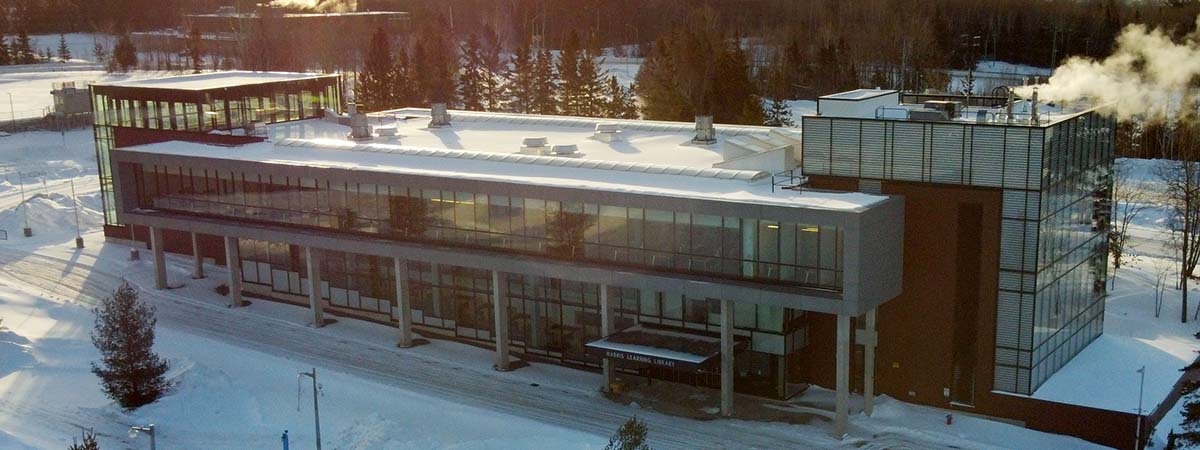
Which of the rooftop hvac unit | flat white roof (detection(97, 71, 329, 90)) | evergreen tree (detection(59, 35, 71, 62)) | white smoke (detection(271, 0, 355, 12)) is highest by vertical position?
white smoke (detection(271, 0, 355, 12))

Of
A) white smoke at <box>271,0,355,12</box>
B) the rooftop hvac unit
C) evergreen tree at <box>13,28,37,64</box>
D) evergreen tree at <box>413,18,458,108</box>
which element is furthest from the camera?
evergreen tree at <box>13,28,37,64</box>

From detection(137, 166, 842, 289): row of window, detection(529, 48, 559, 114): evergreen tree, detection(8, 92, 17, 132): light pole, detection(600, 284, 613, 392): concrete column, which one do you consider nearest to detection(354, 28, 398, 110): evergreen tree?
detection(529, 48, 559, 114): evergreen tree

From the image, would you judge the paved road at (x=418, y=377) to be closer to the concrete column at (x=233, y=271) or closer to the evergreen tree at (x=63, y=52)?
the concrete column at (x=233, y=271)

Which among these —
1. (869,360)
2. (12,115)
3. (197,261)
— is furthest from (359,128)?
(12,115)

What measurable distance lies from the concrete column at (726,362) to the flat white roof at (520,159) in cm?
428

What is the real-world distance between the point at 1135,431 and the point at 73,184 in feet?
244

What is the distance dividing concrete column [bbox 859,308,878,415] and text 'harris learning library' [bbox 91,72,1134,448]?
0.28 feet

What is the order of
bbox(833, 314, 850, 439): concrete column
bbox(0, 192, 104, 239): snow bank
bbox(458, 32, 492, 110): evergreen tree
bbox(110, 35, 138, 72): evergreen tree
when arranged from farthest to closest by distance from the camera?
bbox(110, 35, 138, 72): evergreen tree < bbox(458, 32, 492, 110): evergreen tree < bbox(0, 192, 104, 239): snow bank < bbox(833, 314, 850, 439): concrete column

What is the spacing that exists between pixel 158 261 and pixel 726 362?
32.4 m

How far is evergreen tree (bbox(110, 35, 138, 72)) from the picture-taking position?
477ft

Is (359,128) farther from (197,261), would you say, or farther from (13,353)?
(13,353)

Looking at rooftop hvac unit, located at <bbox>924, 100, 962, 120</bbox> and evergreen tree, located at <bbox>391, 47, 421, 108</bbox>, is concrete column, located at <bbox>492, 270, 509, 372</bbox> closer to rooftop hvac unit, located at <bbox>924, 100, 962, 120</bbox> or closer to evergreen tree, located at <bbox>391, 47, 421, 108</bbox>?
rooftop hvac unit, located at <bbox>924, 100, 962, 120</bbox>

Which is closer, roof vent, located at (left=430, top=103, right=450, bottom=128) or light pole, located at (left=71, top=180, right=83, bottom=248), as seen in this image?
roof vent, located at (left=430, top=103, right=450, bottom=128)

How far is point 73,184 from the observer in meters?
88.4
